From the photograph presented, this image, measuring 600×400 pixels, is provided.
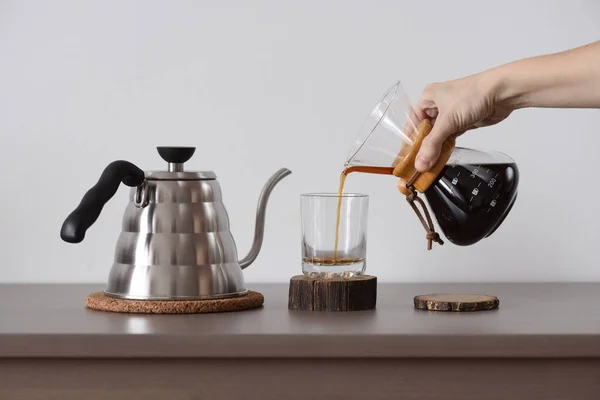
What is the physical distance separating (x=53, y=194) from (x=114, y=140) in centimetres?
15

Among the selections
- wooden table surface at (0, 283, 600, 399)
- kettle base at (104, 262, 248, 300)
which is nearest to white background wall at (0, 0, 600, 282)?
kettle base at (104, 262, 248, 300)

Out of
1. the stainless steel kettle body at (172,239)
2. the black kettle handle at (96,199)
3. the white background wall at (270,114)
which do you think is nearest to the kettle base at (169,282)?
the stainless steel kettle body at (172,239)

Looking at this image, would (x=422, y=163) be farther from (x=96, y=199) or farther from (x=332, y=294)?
(x=96, y=199)

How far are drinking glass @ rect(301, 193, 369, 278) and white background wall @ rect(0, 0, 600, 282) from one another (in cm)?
39

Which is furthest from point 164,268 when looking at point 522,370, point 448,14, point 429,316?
point 448,14

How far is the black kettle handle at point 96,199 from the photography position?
1.11m

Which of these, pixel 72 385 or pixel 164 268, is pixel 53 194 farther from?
pixel 72 385

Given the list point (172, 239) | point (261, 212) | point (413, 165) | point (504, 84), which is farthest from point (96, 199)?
point (504, 84)

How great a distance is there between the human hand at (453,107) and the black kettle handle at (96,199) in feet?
1.27

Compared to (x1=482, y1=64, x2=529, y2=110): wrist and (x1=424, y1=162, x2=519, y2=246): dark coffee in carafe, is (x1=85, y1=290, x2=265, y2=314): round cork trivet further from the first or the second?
(x1=482, y1=64, x2=529, y2=110): wrist

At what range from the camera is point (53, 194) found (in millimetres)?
1650

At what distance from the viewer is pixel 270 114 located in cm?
164

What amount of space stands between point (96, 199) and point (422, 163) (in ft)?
1.39

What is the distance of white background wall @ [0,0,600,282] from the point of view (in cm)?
163
